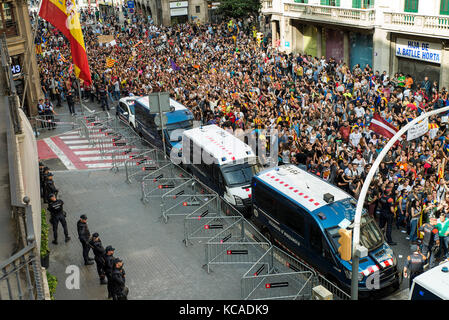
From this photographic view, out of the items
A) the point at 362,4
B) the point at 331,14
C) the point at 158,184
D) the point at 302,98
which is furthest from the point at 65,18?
the point at 331,14

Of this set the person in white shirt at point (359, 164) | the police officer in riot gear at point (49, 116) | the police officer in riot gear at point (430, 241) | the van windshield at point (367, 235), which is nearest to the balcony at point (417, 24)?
the person in white shirt at point (359, 164)

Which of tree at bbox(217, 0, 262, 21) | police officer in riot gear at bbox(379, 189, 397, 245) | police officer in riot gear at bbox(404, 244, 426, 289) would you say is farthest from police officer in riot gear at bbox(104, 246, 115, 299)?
tree at bbox(217, 0, 262, 21)

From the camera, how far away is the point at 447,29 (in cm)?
2359

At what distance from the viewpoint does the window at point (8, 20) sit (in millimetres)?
26969

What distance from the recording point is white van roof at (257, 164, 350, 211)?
41.3 feet

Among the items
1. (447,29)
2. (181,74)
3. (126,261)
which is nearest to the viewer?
(126,261)

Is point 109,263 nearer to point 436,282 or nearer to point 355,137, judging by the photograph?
point 436,282

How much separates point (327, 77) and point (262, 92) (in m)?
3.82

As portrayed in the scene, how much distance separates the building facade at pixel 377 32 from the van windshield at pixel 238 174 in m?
13.6

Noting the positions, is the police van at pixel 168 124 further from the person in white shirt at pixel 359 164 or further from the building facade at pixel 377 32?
the building facade at pixel 377 32

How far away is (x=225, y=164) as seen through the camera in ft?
54.0

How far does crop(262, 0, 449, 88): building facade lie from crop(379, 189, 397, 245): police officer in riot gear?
1328 centimetres
